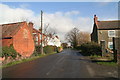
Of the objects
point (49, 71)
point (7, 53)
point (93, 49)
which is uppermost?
point (93, 49)

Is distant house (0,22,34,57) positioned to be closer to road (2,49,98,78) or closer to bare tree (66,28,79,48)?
road (2,49,98,78)

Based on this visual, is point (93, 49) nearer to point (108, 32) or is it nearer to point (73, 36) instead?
point (108, 32)

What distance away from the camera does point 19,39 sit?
86.8 feet

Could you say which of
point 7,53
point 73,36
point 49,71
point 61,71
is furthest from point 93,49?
point 73,36

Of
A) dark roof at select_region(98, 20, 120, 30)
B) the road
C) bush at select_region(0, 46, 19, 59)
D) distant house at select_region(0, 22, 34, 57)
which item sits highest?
dark roof at select_region(98, 20, 120, 30)

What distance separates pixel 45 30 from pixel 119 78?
39.0 metres

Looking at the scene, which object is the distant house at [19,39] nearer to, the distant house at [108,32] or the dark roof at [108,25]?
the distant house at [108,32]

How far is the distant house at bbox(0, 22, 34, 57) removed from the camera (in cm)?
2489

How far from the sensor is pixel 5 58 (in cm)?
1727

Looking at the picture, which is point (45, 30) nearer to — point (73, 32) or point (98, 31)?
point (98, 31)

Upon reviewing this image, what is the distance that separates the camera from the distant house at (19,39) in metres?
24.9

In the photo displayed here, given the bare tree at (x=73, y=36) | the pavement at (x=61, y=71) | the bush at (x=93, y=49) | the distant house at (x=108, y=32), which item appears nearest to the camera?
the pavement at (x=61, y=71)

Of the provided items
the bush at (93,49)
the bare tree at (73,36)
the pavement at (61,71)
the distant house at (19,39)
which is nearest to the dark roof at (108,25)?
the bush at (93,49)

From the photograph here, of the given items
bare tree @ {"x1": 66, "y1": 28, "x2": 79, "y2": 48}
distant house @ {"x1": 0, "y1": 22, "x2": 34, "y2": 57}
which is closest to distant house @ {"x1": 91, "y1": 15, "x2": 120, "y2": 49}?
distant house @ {"x1": 0, "y1": 22, "x2": 34, "y2": 57}
